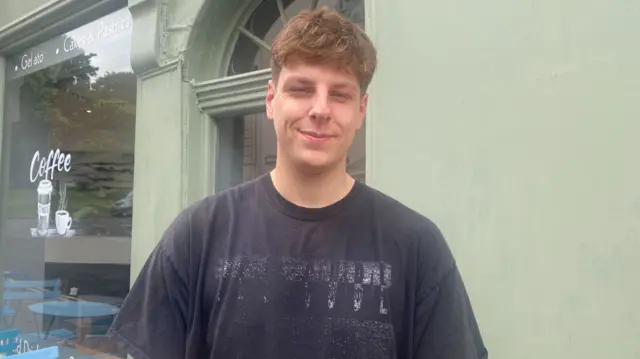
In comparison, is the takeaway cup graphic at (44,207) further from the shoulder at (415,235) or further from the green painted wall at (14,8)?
the shoulder at (415,235)

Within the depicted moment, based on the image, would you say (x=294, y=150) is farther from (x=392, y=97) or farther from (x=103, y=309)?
(x=103, y=309)

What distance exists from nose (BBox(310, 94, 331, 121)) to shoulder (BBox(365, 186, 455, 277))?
0.28 m

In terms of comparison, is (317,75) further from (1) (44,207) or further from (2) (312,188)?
(1) (44,207)

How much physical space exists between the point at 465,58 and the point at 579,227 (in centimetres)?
92

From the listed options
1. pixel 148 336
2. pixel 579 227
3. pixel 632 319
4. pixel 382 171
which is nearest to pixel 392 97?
pixel 382 171

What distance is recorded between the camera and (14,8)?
6.29 metres

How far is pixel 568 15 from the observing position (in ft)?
8.55

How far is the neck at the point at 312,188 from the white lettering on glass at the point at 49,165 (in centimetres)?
468

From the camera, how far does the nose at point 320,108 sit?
5.39ft

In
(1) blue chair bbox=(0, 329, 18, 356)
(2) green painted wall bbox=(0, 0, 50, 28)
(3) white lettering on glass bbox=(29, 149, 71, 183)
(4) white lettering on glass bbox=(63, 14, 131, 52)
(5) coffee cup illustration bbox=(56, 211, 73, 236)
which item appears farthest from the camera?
(2) green painted wall bbox=(0, 0, 50, 28)

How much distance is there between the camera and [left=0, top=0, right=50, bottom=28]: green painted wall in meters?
6.02

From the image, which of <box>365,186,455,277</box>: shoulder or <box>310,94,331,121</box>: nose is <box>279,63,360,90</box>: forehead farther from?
<box>365,186,455,277</box>: shoulder

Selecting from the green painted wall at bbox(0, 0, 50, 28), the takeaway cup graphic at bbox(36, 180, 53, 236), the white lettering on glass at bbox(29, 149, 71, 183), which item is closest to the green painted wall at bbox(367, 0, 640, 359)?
the white lettering on glass at bbox(29, 149, 71, 183)

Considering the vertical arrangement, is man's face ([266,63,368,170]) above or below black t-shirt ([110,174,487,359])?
above
